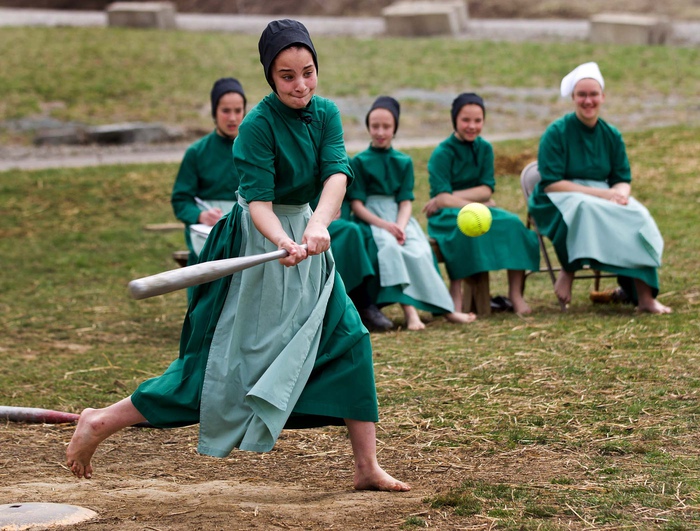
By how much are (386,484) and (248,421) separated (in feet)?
2.07

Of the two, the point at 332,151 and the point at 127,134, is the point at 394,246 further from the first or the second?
the point at 127,134

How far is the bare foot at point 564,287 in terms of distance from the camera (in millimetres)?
7887

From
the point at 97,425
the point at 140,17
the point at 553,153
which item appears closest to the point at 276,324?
the point at 97,425

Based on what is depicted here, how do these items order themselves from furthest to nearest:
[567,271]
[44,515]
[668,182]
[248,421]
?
[668,182]
[567,271]
[248,421]
[44,515]

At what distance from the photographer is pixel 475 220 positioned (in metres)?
7.11

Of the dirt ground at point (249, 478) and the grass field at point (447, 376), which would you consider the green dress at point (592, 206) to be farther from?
the dirt ground at point (249, 478)

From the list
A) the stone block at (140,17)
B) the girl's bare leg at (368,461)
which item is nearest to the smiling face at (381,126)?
the girl's bare leg at (368,461)

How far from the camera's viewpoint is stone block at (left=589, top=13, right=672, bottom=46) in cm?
2127

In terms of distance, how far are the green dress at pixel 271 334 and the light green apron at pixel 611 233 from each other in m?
3.70

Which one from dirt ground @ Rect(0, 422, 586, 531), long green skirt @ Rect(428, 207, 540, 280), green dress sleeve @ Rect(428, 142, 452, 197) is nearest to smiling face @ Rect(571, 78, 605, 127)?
long green skirt @ Rect(428, 207, 540, 280)

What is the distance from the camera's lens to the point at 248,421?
4.10m

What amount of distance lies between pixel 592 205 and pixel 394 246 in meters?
1.48

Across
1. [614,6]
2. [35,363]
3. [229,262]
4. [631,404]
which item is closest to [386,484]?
[229,262]

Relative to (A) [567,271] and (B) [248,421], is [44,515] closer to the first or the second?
(B) [248,421]
